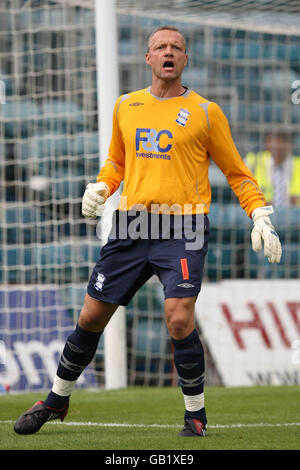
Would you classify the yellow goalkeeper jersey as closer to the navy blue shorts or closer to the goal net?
the navy blue shorts

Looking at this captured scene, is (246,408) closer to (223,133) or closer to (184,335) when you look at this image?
(184,335)

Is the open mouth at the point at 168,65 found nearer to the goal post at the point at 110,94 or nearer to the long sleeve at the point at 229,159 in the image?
the long sleeve at the point at 229,159

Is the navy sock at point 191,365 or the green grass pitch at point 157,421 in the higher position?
the navy sock at point 191,365

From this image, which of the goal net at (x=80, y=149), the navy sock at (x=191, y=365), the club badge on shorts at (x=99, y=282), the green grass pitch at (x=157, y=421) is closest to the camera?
the green grass pitch at (x=157, y=421)

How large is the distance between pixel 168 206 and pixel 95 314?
24.4 inches

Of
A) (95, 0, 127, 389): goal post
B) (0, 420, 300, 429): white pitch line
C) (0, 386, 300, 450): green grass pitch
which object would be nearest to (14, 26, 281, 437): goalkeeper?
(0, 386, 300, 450): green grass pitch

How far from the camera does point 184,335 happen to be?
4.06 metres

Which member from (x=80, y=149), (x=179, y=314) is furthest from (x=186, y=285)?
A: (x=80, y=149)

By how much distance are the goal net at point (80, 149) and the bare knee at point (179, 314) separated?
440 cm

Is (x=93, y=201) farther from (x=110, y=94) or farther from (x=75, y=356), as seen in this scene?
(x=110, y=94)

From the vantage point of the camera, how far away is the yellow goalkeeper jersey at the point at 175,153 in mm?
4121

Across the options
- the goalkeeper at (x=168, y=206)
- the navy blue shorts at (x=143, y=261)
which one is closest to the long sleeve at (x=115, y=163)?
the goalkeeper at (x=168, y=206)

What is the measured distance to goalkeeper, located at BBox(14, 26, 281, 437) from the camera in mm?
4066
